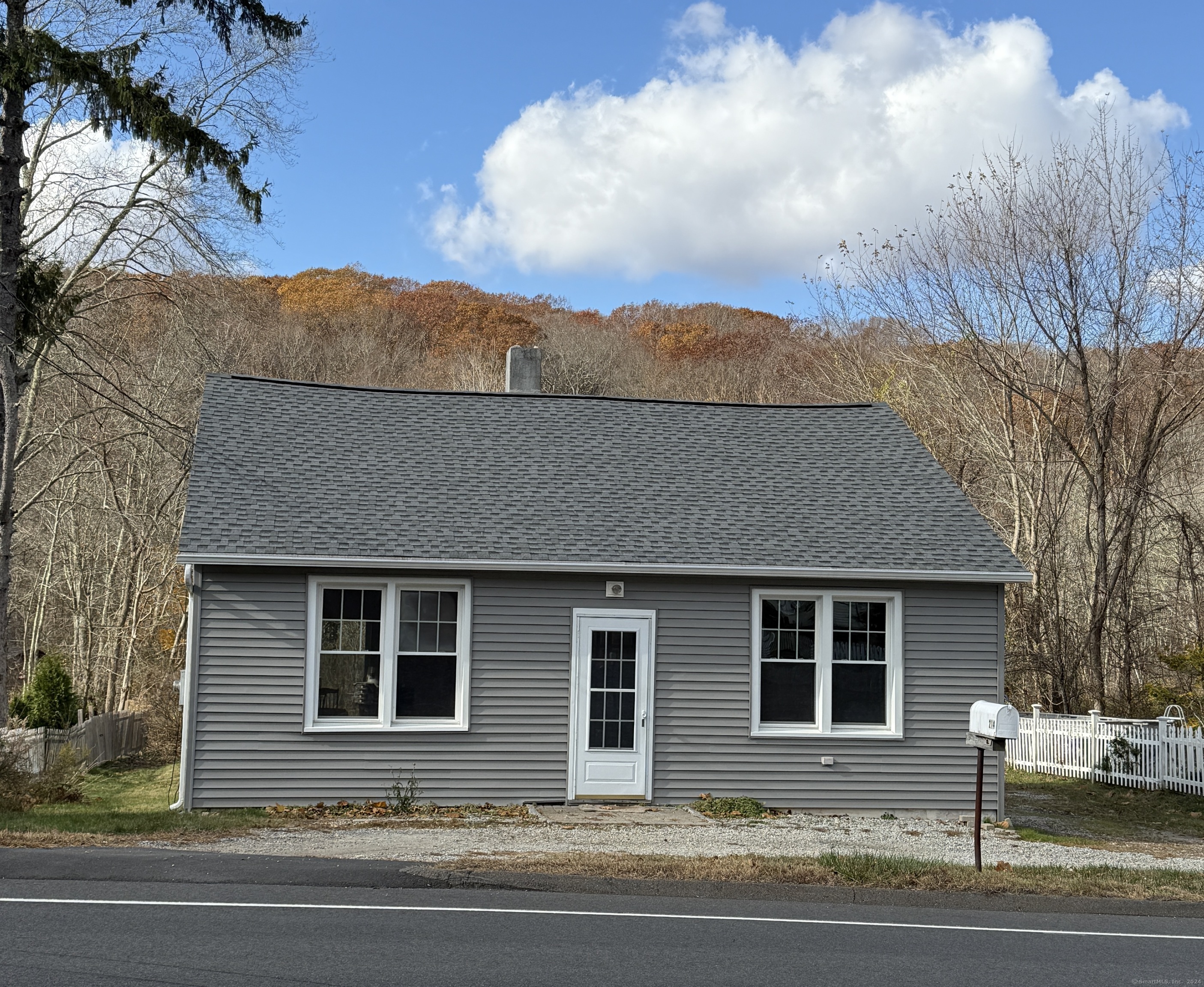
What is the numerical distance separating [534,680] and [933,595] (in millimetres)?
4977

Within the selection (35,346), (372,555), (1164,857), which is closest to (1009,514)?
(1164,857)

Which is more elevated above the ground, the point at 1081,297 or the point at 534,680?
the point at 1081,297

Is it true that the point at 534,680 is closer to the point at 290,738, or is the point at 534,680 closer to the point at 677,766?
the point at 677,766

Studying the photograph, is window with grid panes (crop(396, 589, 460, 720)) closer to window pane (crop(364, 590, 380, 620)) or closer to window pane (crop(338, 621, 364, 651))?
window pane (crop(364, 590, 380, 620))

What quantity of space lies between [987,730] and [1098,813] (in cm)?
709

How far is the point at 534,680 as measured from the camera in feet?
45.2

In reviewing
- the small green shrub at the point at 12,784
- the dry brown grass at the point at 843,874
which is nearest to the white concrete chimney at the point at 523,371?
the small green shrub at the point at 12,784

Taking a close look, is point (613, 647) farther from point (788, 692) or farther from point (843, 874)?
point (843, 874)

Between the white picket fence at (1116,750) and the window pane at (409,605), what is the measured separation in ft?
34.2

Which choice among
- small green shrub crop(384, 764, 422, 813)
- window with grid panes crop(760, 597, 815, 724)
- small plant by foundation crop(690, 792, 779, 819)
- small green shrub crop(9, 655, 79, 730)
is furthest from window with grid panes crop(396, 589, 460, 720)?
small green shrub crop(9, 655, 79, 730)

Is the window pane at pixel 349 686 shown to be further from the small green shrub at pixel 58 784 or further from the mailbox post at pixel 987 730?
the mailbox post at pixel 987 730

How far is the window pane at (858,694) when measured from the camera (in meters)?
14.2

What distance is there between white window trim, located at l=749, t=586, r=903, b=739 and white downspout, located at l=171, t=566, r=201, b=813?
6.40 metres

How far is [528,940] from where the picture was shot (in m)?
7.26
